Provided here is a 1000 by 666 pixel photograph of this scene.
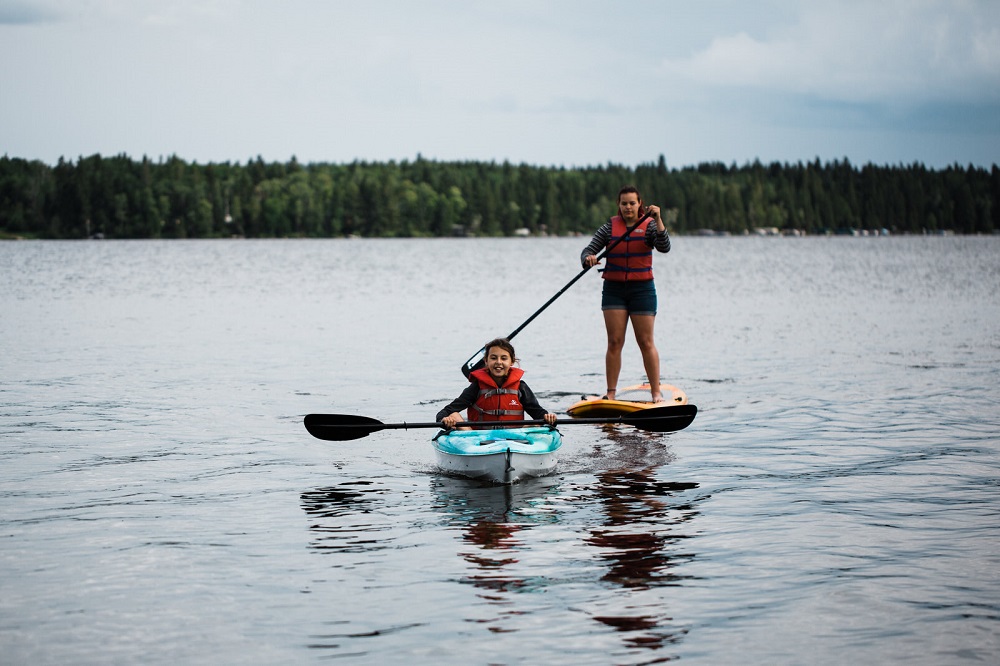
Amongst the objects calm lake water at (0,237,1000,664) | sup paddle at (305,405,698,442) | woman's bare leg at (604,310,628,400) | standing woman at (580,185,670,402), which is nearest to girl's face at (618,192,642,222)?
standing woman at (580,185,670,402)

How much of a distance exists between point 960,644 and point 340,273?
2585 inches

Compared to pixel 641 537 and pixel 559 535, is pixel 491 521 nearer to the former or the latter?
pixel 559 535

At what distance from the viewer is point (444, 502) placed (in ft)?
34.7

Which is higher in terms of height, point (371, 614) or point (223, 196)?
point (223, 196)

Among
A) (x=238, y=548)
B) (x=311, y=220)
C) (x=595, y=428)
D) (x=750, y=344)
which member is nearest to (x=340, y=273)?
(x=750, y=344)

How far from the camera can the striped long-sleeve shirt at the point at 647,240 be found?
43.8 feet

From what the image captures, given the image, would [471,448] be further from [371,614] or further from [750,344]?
[750,344]

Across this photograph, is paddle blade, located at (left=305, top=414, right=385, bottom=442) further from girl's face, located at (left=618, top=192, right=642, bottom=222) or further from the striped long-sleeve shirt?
girl's face, located at (left=618, top=192, right=642, bottom=222)

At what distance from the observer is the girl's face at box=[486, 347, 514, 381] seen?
1156 centimetres

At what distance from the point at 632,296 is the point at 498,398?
9.53 feet

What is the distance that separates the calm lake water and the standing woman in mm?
1162

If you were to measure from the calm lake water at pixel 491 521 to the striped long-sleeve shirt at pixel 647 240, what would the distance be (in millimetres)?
2322

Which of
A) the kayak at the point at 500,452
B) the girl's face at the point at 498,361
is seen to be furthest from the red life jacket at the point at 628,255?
the kayak at the point at 500,452

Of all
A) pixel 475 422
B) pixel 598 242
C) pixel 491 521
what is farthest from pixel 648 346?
Result: pixel 491 521
